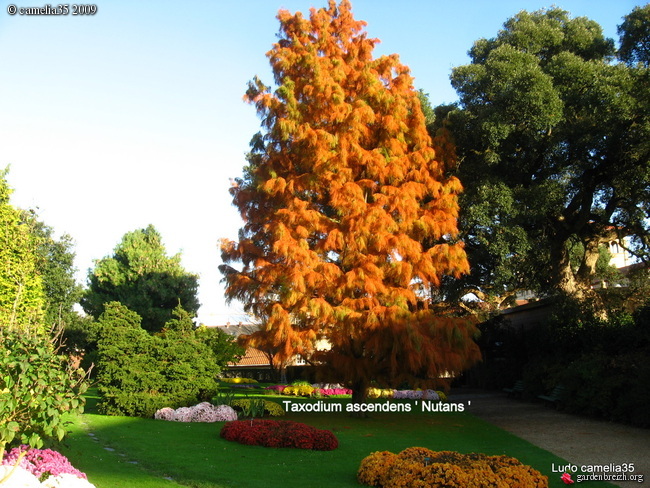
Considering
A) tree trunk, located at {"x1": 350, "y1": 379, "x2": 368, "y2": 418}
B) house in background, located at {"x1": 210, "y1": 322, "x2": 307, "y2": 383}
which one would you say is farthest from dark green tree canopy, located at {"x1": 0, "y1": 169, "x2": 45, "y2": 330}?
tree trunk, located at {"x1": 350, "y1": 379, "x2": 368, "y2": 418}

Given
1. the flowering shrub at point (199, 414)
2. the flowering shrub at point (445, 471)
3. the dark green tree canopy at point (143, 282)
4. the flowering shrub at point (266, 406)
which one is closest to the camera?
the flowering shrub at point (445, 471)

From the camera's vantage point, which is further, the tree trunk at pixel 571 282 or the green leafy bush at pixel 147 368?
the tree trunk at pixel 571 282

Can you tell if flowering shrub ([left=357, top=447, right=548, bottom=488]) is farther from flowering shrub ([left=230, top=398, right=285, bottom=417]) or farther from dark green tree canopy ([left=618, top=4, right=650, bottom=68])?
dark green tree canopy ([left=618, top=4, right=650, bottom=68])

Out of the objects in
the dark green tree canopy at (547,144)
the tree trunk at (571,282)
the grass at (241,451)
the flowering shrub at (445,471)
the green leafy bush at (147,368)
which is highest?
the dark green tree canopy at (547,144)

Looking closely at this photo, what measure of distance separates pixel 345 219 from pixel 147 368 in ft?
21.5

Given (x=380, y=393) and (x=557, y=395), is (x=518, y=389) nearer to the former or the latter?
(x=557, y=395)

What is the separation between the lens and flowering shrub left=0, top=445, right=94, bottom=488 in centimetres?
635

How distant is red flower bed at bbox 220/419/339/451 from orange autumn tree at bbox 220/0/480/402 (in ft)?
11.1

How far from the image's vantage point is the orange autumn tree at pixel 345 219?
608 inches

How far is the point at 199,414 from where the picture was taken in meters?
15.3

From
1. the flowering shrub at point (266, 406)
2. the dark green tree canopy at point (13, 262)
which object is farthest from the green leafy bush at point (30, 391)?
the dark green tree canopy at point (13, 262)

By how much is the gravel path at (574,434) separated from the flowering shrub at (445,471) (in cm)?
198

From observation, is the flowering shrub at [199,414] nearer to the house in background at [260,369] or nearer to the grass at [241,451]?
the grass at [241,451]

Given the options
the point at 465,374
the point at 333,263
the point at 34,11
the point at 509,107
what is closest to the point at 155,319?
the point at 465,374
